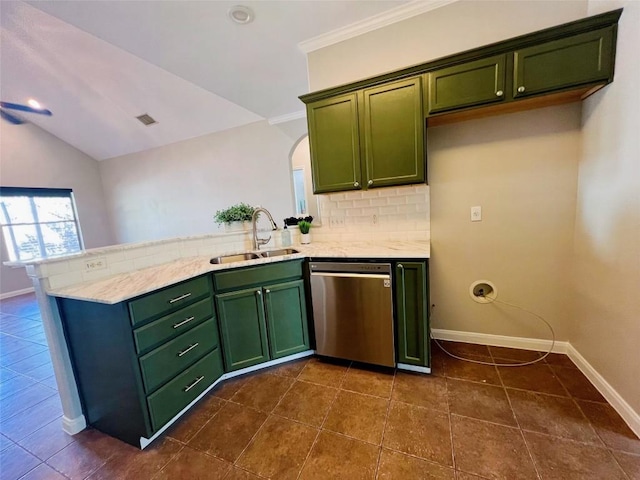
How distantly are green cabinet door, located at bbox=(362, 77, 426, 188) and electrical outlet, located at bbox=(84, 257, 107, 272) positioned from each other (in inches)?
77.3

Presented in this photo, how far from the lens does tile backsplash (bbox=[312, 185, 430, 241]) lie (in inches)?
88.0

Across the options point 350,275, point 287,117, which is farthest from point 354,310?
point 287,117

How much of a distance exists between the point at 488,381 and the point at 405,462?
0.91 metres

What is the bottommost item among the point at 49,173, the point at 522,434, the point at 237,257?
the point at 522,434

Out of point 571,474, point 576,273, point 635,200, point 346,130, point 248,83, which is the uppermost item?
point 248,83

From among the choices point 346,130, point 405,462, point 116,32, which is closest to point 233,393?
point 405,462

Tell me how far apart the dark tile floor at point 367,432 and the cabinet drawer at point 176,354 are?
350 millimetres

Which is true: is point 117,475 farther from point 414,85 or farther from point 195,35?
point 195,35

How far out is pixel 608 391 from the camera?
154 centimetres

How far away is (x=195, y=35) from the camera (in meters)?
2.30

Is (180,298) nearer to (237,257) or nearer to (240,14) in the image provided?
(237,257)

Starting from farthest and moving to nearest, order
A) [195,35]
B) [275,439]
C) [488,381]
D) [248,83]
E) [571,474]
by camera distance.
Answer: [248,83], [195,35], [488,381], [275,439], [571,474]

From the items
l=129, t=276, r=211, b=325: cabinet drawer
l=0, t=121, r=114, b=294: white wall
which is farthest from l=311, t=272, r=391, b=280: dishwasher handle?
l=0, t=121, r=114, b=294: white wall

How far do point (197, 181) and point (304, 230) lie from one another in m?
3.89
